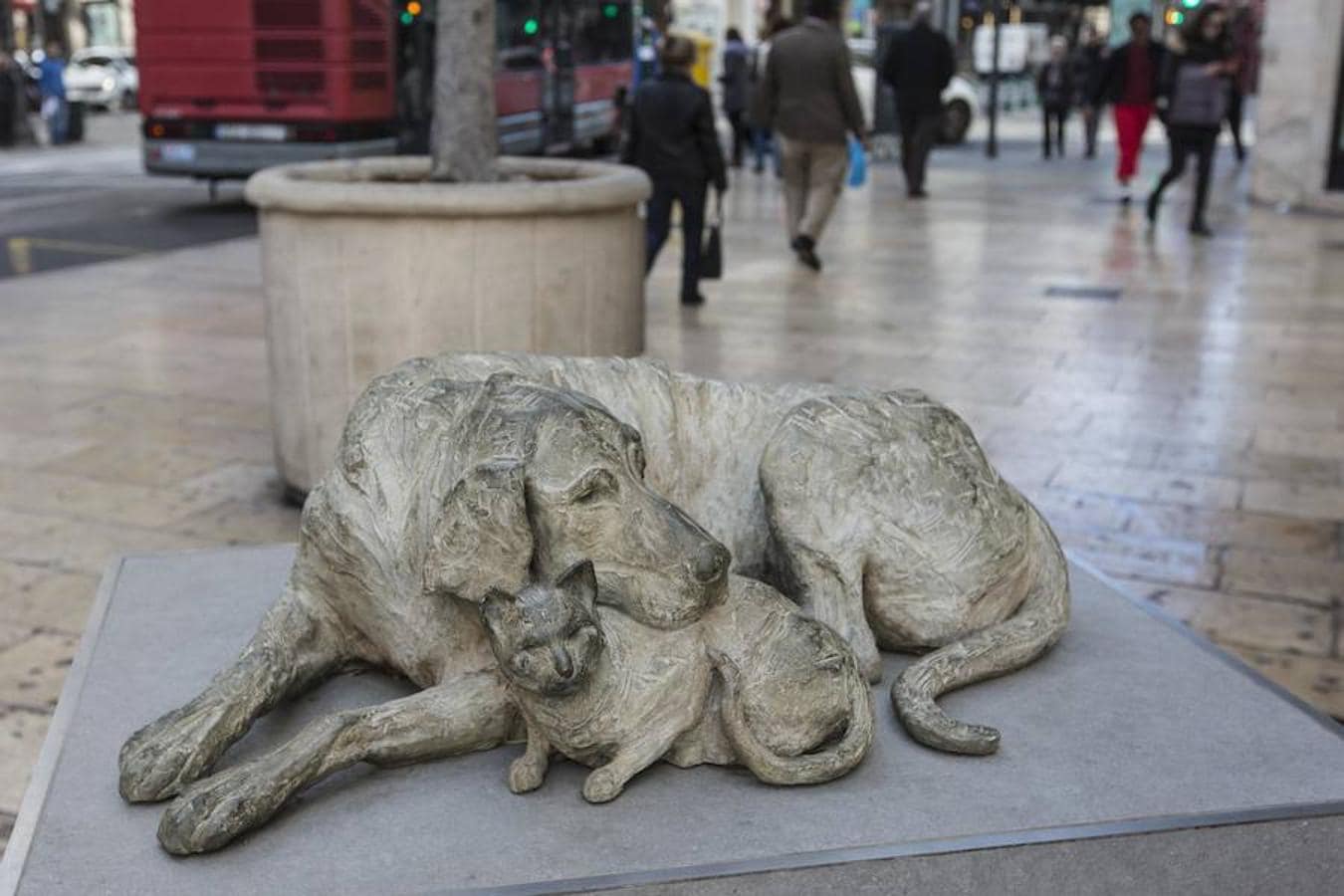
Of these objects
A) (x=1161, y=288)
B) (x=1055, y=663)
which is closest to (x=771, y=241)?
(x=1161, y=288)

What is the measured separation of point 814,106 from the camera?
11.7m

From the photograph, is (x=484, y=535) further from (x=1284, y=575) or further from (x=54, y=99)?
(x=54, y=99)

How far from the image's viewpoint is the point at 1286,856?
90.4 inches

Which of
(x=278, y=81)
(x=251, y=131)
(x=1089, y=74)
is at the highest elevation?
(x=1089, y=74)

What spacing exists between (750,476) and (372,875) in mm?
992

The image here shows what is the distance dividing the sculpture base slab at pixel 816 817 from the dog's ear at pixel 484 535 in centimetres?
37

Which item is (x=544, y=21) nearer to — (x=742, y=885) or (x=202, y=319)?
(x=202, y=319)

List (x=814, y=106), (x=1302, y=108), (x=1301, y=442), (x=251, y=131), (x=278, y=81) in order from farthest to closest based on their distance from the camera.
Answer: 1. (x=1302, y=108)
2. (x=251, y=131)
3. (x=278, y=81)
4. (x=814, y=106)
5. (x=1301, y=442)

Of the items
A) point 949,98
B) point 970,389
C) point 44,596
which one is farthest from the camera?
point 949,98

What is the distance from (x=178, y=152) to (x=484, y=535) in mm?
14609

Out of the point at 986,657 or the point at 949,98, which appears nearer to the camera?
the point at 986,657

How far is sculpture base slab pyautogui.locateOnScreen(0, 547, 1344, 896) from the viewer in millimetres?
2066

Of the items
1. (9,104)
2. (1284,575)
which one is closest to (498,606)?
(1284,575)

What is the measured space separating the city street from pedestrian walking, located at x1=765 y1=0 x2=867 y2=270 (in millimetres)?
5606
